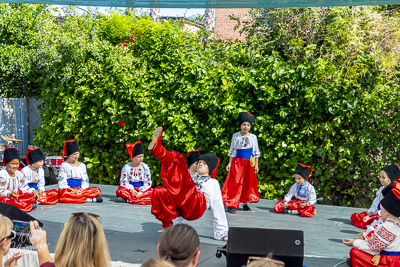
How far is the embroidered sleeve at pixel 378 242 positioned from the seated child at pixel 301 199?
2.81 metres

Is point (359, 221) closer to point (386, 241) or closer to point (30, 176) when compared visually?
point (386, 241)

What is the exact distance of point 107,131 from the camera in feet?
32.2

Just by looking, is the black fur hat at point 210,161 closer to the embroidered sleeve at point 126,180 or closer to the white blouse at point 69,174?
the embroidered sleeve at point 126,180

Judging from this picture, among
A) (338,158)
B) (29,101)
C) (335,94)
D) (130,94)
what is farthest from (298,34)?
(29,101)

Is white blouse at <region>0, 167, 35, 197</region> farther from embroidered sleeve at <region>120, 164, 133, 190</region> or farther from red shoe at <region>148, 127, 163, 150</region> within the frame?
red shoe at <region>148, 127, 163, 150</region>

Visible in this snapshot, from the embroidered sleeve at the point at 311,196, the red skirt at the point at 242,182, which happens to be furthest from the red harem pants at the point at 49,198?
Answer: the embroidered sleeve at the point at 311,196

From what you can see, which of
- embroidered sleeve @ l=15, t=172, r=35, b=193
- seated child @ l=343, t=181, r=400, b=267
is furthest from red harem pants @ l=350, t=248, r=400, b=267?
embroidered sleeve @ l=15, t=172, r=35, b=193

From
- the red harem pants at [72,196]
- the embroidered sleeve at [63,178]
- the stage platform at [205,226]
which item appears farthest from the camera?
the embroidered sleeve at [63,178]

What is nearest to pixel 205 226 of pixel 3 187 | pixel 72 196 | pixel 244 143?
pixel 244 143

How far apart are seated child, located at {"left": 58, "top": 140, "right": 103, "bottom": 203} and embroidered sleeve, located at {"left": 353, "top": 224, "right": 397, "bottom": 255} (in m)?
4.83

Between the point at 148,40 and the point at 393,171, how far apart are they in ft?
18.3

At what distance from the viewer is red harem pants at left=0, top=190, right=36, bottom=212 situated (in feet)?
22.9

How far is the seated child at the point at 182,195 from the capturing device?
17.0 ft

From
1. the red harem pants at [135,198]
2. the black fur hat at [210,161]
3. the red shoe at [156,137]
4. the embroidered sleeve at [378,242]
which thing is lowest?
the red harem pants at [135,198]
